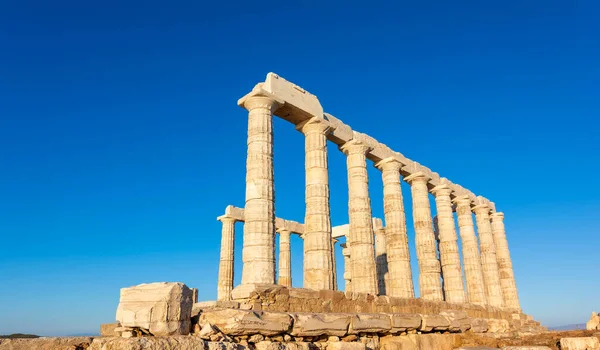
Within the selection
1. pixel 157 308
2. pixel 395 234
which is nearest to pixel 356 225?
pixel 395 234

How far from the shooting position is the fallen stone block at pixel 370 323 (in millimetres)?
9398

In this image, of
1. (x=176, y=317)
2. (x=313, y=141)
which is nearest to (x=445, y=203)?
(x=313, y=141)

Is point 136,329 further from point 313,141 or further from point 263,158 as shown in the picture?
point 313,141

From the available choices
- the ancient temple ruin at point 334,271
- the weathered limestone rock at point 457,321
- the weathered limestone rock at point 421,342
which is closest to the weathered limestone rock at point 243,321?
the ancient temple ruin at point 334,271

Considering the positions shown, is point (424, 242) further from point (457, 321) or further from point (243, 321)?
point (243, 321)

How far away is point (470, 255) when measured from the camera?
94.2 ft

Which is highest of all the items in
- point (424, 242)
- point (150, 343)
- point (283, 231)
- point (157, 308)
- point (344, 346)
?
point (283, 231)

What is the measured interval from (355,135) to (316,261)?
724cm

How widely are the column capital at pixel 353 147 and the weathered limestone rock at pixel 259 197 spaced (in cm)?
520

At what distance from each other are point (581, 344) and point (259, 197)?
33.9 feet

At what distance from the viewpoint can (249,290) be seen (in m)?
13.1

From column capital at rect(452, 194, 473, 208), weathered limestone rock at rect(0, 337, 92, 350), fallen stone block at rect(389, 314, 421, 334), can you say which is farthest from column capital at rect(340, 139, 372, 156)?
weathered limestone rock at rect(0, 337, 92, 350)

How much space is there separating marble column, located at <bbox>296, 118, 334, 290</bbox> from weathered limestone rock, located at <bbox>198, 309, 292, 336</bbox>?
8.80 m

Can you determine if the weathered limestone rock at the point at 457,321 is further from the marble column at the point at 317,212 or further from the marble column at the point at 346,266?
the marble column at the point at 346,266
